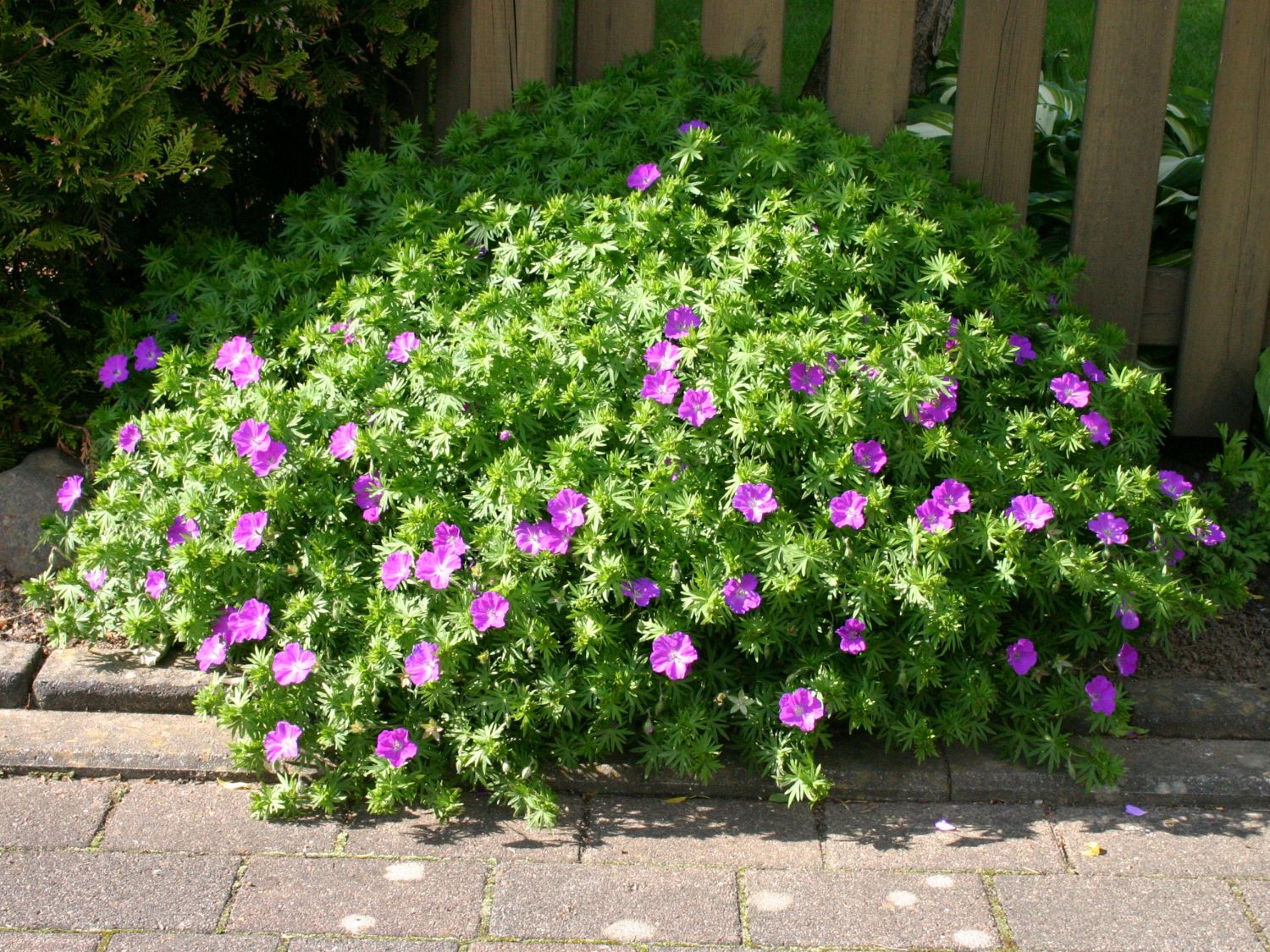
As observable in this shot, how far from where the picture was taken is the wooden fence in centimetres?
336

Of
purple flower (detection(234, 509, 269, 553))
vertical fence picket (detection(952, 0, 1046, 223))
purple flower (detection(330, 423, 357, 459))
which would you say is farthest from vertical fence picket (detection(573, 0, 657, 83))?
purple flower (detection(234, 509, 269, 553))

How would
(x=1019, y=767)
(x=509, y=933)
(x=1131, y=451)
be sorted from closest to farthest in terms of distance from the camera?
(x=509, y=933) → (x=1019, y=767) → (x=1131, y=451)

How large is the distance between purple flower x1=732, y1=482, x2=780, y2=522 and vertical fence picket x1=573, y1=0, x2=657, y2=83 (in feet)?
5.01

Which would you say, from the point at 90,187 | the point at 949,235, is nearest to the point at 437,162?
the point at 90,187

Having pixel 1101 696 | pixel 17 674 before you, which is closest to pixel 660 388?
pixel 1101 696

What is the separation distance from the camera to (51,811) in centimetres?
259

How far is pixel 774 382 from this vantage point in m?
2.65

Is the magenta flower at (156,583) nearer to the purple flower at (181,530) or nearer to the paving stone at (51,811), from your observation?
the purple flower at (181,530)

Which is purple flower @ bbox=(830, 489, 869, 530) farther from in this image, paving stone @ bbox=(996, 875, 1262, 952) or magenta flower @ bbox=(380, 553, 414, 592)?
magenta flower @ bbox=(380, 553, 414, 592)

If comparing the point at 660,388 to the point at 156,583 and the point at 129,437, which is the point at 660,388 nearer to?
the point at 156,583

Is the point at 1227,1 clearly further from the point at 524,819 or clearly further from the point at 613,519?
the point at 524,819

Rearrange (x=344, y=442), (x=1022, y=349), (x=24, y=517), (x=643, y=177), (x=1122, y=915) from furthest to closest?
(x=24, y=517)
(x=643, y=177)
(x=1022, y=349)
(x=344, y=442)
(x=1122, y=915)

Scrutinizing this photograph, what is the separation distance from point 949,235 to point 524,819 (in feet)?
5.45

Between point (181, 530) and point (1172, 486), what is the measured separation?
2132mm
